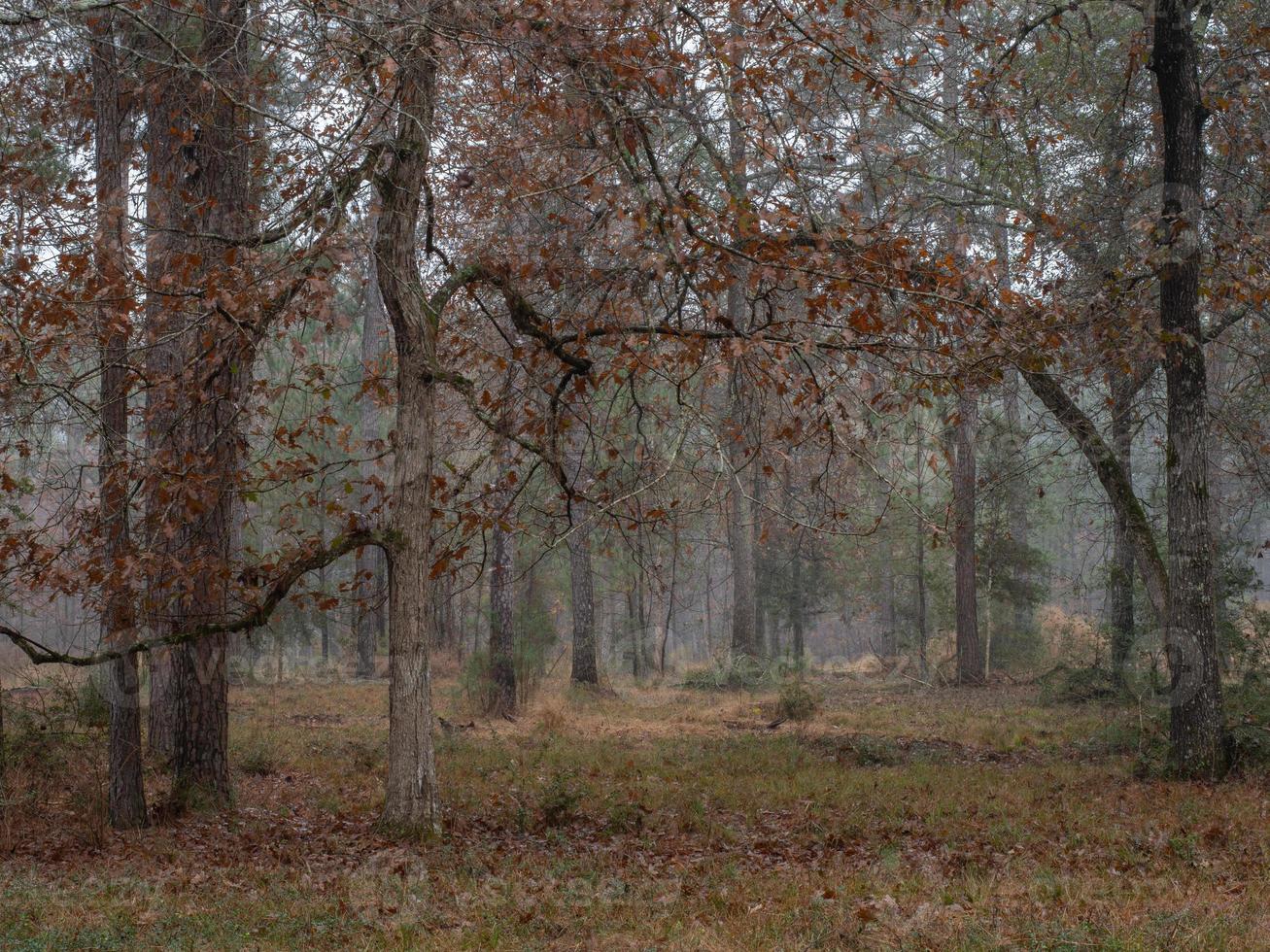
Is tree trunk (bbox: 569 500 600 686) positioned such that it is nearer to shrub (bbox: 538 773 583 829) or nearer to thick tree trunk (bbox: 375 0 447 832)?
shrub (bbox: 538 773 583 829)

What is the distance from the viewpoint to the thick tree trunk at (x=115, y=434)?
7.07m

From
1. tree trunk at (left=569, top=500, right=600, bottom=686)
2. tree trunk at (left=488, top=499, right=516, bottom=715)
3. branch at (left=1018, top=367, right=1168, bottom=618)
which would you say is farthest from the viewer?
tree trunk at (left=569, top=500, right=600, bottom=686)

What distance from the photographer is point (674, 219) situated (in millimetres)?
7410

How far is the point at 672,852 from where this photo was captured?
8.06 m

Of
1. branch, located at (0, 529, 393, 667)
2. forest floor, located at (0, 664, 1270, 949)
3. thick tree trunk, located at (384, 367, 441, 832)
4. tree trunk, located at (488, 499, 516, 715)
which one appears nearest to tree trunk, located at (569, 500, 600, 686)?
tree trunk, located at (488, 499, 516, 715)

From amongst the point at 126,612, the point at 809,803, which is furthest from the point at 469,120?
the point at 809,803

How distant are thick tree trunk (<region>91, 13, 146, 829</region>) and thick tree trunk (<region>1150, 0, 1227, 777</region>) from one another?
9.16 metres

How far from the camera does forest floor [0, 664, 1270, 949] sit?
5613mm

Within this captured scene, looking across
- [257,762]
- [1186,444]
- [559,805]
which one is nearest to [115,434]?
[559,805]

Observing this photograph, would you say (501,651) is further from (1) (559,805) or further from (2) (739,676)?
(1) (559,805)

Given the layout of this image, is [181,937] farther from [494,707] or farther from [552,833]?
[494,707]

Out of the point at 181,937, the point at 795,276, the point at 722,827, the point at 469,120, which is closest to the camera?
the point at 181,937

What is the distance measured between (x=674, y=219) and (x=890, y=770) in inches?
280

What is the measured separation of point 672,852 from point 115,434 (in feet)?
17.3
